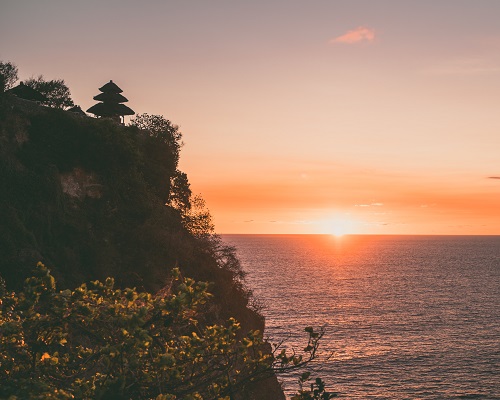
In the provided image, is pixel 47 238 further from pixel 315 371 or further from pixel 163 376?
pixel 315 371

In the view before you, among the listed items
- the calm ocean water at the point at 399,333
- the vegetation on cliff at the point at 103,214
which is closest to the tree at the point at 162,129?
the vegetation on cliff at the point at 103,214

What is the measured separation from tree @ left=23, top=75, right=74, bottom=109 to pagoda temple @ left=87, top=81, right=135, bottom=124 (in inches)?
239

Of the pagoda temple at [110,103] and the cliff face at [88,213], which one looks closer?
the cliff face at [88,213]

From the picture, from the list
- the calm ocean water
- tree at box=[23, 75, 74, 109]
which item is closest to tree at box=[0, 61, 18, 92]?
tree at box=[23, 75, 74, 109]

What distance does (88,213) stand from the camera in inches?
2105

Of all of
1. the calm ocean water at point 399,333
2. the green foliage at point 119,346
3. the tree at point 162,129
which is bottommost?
the calm ocean water at point 399,333

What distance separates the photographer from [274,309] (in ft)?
411

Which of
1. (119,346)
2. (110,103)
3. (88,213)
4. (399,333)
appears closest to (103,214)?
(88,213)

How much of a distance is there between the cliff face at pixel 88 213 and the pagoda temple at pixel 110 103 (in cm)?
437

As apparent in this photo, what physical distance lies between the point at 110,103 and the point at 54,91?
9.57 m

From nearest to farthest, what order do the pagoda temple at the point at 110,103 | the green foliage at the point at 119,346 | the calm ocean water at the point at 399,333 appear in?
the green foliage at the point at 119,346
the pagoda temple at the point at 110,103
the calm ocean water at the point at 399,333

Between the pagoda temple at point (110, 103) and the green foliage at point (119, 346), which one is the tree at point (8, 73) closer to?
the pagoda temple at point (110, 103)

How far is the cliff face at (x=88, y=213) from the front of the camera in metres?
46.6

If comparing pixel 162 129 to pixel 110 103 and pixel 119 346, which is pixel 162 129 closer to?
pixel 110 103
